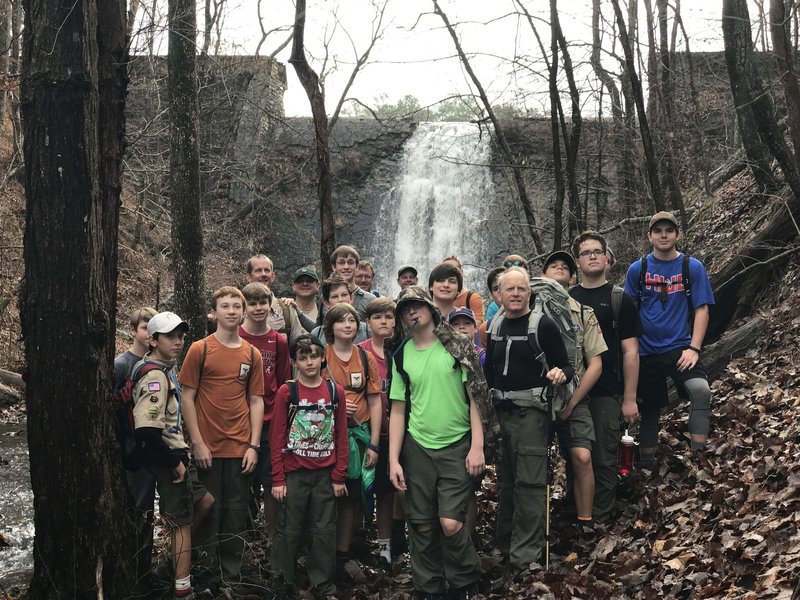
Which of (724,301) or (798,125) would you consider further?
(724,301)

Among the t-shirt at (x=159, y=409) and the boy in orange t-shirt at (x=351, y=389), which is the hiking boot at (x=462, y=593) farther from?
the t-shirt at (x=159, y=409)

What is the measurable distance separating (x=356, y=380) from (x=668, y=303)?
2.61 metres

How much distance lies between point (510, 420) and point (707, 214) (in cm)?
860

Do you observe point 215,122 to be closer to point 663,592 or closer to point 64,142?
point 64,142

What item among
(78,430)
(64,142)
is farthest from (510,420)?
(64,142)

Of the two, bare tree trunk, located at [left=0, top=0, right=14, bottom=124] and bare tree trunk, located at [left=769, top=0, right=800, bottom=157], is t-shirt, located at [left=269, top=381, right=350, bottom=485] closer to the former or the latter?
bare tree trunk, located at [left=769, top=0, right=800, bottom=157]

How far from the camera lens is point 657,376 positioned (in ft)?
19.7

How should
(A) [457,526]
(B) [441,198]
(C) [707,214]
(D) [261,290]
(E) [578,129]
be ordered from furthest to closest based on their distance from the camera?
(B) [441,198]
(C) [707,214]
(E) [578,129]
(D) [261,290]
(A) [457,526]

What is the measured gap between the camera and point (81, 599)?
4531mm

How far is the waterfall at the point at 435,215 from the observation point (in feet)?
75.6

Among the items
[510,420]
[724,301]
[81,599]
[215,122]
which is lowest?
[81,599]

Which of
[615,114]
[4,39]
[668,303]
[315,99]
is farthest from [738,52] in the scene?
[4,39]

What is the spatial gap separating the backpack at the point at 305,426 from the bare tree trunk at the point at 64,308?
1.28m

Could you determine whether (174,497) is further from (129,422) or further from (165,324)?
(165,324)
